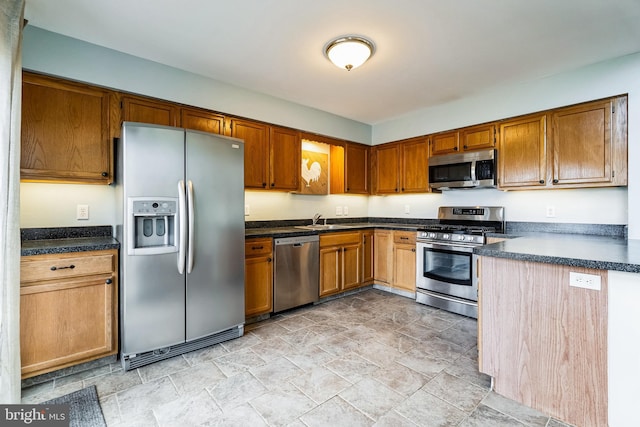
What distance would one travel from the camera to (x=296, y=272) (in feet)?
10.9

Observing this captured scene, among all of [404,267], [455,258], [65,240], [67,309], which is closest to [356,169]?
[404,267]

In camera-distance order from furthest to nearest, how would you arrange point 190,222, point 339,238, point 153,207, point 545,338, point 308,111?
point 308,111 < point 339,238 < point 190,222 < point 153,207 < point 545,338

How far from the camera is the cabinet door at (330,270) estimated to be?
3607 mm

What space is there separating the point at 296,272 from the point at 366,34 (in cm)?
244

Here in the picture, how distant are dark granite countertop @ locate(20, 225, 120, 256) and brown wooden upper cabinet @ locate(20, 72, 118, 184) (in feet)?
1.42

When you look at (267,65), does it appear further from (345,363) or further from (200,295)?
(345,363)

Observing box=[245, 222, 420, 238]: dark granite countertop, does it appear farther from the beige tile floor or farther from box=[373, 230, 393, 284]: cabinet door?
the beige tile floor

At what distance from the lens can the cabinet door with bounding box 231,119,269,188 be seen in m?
3.25

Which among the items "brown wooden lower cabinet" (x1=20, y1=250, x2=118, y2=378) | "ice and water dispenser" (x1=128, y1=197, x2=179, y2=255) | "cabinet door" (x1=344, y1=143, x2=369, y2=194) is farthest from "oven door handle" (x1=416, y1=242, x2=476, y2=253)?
"brown wooden lower cabinet" (x1=20, y1=250, x2=118, y2=378)

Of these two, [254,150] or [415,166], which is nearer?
[254,150]

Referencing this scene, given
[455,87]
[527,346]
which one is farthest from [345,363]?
[455,87]

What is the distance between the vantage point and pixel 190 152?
2342 millimetres

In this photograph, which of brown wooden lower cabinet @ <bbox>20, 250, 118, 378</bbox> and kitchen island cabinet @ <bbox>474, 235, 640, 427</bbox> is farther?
brown wooden lower cabinet @ <bbox>20, 250, 118, 378</bbox>

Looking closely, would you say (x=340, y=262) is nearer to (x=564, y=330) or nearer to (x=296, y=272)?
(x=296, y=272)
